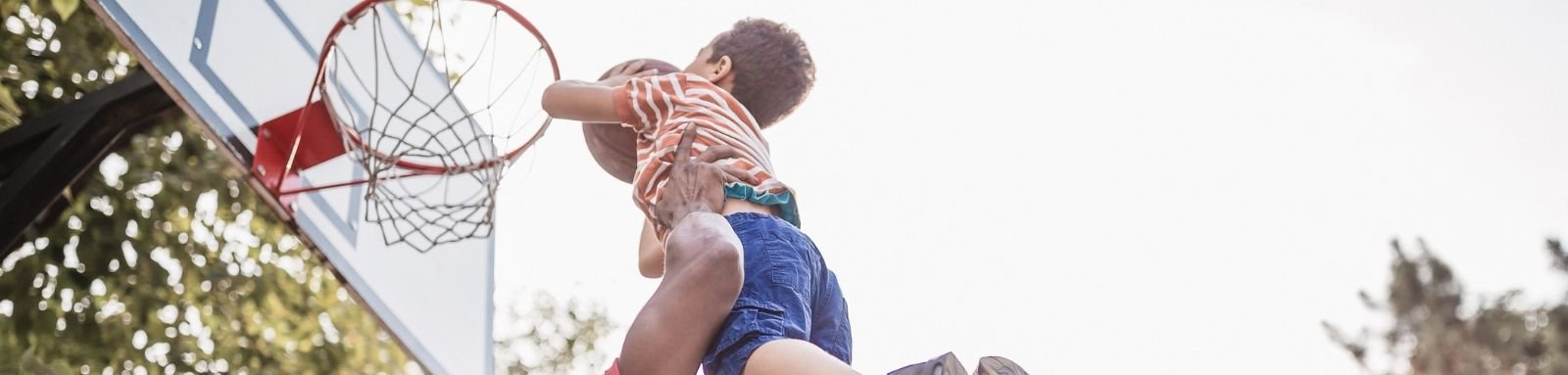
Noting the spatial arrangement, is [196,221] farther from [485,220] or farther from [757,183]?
[757,183]

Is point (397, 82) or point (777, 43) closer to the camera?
point (777, 43)

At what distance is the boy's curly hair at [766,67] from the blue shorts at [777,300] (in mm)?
713

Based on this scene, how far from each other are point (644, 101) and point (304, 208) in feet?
5.62

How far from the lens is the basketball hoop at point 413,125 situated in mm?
4301

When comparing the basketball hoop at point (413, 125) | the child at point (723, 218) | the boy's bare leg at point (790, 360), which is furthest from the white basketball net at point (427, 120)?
the boy's bare leg at point (790, 360)

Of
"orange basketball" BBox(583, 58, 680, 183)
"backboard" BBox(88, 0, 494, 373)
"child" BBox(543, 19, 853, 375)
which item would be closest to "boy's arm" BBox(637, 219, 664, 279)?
"child" BBox(543, 19, 853, 375)

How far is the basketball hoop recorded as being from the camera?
4.30 meters

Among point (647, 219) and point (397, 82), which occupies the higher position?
point (397, 82)

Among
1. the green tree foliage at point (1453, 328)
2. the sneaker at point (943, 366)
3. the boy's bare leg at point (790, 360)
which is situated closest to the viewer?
the sneaker at point (943, 366)

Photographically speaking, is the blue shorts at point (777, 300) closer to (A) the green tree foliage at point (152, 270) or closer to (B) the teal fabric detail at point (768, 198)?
(B) the teal fabric detail at point (768, 198)

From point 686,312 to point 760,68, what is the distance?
1.26m

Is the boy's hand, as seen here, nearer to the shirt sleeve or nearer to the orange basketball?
the orange basketball

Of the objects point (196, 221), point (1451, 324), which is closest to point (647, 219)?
point (196, 221)

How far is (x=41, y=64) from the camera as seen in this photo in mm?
5945
